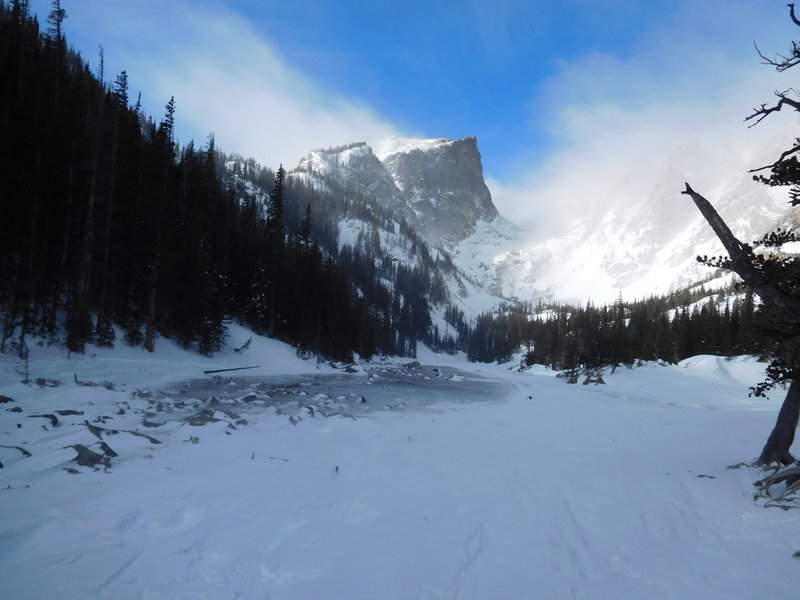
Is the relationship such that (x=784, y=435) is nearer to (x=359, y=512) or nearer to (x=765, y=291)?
(x=765, y=291)

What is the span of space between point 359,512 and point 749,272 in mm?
8283

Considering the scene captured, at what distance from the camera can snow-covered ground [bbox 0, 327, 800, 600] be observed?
4.02m

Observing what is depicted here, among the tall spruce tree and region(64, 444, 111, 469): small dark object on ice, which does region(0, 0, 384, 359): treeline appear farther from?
the tall spruce tree

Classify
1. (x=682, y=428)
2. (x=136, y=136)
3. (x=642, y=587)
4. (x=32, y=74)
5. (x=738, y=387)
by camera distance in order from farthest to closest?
(x=738, y=387)
(x=136, y=136)
(x=32, y=74)
(x=682, y=428)
(x=642, y=587)

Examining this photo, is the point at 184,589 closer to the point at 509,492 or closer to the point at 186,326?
the point at 509,492

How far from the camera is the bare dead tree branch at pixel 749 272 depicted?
7027 mm

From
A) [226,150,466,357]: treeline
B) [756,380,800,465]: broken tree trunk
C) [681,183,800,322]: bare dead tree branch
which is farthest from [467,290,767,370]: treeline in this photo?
[681,183,800,322]: bare dead tree branch

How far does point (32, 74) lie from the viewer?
2961 cm

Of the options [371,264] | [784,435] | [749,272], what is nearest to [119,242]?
[749,272]

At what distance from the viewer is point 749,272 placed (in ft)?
23.8

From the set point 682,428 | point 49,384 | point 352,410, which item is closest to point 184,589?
point 352,410

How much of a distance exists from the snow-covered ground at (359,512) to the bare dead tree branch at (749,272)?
347 centimetres

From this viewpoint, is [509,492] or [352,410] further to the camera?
[352,410]

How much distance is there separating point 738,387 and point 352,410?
38806 millimetres
